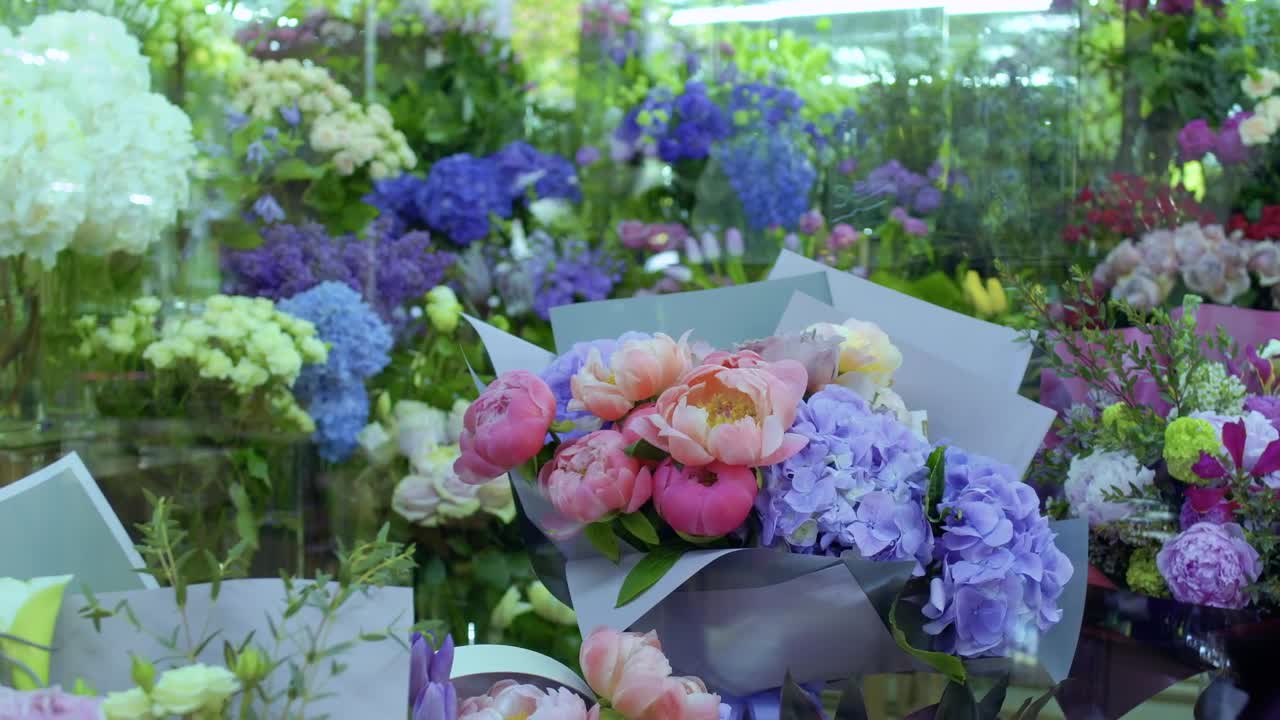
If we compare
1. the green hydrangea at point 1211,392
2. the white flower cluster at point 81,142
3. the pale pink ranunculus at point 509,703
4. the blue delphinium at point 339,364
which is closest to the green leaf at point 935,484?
the pale pink ranunculus at point 509,703

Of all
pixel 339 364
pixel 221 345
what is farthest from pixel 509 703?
pixel 339 364

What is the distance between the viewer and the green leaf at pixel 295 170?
1669mm

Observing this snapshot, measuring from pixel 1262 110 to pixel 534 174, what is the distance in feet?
3.77

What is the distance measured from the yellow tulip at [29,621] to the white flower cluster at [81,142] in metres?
0.75

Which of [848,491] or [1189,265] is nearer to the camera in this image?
[848,491]

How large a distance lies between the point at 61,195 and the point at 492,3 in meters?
1.03

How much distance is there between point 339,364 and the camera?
156cm

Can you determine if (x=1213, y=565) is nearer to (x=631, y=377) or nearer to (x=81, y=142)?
(x=631, y=377)

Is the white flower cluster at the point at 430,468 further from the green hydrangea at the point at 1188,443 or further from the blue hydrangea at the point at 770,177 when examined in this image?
the green hydrangea at the point at 1188,443

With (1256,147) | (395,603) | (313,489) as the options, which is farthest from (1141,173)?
(395,603)

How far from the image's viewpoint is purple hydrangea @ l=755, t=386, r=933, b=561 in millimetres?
594

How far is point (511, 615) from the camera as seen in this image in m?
1.07

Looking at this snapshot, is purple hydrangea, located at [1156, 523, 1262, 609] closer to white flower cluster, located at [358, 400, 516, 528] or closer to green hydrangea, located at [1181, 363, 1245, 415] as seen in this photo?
green hydrangea, located at [1181, 363, 1245, 415]

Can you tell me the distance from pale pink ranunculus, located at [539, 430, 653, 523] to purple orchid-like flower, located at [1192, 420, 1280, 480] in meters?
0.40
